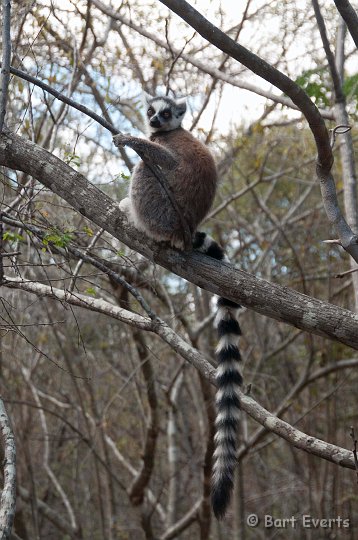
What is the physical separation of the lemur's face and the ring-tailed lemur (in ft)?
1.49

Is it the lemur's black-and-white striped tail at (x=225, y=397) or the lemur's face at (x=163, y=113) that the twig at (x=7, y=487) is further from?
the lemur's face at (x=163, y=113)

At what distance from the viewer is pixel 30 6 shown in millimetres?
7047

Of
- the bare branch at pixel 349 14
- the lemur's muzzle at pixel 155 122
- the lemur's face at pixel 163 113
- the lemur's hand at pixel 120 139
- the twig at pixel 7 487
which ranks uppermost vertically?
the lemur's face at pixel 163 113

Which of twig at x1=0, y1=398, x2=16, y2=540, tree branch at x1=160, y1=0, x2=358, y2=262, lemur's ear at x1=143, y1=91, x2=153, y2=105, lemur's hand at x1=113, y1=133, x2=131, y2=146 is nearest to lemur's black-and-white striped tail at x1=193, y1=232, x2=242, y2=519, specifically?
lemur's hand at x1=113, y1=133, x2=131, y2=146

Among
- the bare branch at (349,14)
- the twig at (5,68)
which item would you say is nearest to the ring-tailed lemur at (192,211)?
the twig at (5,68)

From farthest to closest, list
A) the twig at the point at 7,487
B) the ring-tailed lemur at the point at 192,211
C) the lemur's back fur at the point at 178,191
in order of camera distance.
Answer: the lemur's back fur at the point at 178,191 → the ring-tailed lemur at the point at 192,211 → the twig at the point at 7,487

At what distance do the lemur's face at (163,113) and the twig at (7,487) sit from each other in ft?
11.4

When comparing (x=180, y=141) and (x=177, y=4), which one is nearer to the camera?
(x=177, y=4)

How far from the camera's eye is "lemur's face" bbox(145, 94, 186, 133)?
248 inches

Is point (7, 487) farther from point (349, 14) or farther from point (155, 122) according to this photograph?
point (155, 122)

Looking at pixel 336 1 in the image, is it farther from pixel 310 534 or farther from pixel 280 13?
pixel 310 534

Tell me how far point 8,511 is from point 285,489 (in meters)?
9.83

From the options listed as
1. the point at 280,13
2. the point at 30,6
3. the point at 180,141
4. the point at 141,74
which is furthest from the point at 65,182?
the point at 280,13

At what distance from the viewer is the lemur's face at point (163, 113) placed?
6.29 metres
